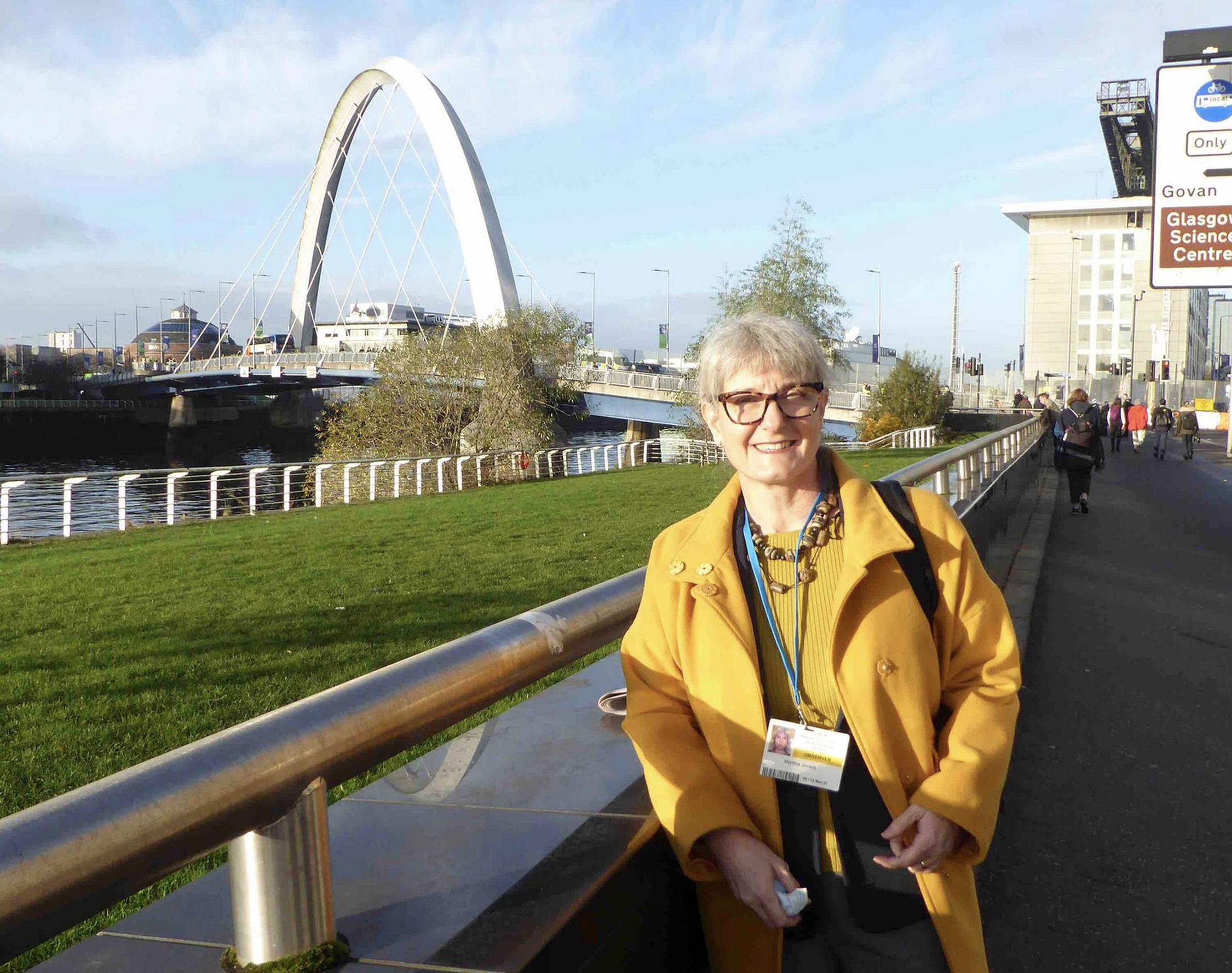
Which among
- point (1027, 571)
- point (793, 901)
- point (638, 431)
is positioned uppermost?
point (793, 901)

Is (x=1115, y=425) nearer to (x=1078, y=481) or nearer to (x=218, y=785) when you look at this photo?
(x=1078, y=481)

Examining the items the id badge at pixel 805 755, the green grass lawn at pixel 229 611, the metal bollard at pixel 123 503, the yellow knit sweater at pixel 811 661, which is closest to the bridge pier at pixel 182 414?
the metal bollard at pixel 123 503

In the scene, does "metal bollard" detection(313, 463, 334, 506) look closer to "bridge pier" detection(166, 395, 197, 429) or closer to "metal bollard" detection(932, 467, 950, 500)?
"metal bollard" detection(932, 467, 950, 500)

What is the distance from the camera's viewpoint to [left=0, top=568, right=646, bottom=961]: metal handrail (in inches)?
45.4

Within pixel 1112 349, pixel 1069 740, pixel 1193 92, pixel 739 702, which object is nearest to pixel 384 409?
pixel 1193 92

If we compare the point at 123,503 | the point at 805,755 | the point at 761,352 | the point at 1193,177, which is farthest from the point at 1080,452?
the point at 123,503

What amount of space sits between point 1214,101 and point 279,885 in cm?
1498

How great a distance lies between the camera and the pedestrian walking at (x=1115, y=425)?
115 ft

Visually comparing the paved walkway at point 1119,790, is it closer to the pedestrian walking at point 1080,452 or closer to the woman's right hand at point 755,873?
the woman's right hand at point 755,873

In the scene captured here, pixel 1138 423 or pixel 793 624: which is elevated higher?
pixel 793 624

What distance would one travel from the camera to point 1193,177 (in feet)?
46.1

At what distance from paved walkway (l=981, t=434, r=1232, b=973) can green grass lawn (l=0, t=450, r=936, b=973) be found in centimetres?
153

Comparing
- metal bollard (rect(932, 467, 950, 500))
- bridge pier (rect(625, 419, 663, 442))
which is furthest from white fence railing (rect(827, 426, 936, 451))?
metal bollard (rect(932, 467, 950, 500))

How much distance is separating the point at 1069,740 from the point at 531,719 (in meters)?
3.13
